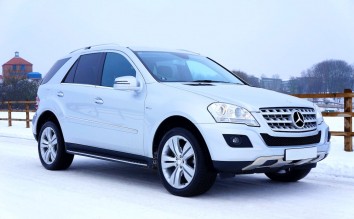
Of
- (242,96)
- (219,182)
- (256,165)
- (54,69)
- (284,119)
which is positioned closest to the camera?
(256,165)

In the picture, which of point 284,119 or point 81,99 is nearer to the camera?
point 284,119

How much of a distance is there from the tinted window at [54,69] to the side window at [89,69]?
0.52m

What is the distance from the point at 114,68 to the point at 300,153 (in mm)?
2676

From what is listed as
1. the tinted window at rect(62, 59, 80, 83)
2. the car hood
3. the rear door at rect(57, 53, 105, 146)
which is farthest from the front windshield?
the tinted window at rect(62, 59, 80, 83)

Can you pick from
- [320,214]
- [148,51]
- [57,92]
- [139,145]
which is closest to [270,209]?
[320,214]

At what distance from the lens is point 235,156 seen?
17.0 feet

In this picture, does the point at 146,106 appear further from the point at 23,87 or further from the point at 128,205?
the point at 23,87

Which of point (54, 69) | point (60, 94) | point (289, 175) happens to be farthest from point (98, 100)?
point (289, 175)

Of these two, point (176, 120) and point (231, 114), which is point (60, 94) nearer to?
point (176, 120)

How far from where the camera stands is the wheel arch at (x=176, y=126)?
543 centimetres

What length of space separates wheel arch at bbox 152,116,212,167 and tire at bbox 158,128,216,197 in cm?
6

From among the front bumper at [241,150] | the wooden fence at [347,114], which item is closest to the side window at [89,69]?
the front bumper at [241,150]

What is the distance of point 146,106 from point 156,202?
118 centimetres

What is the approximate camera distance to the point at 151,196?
5711 mm
